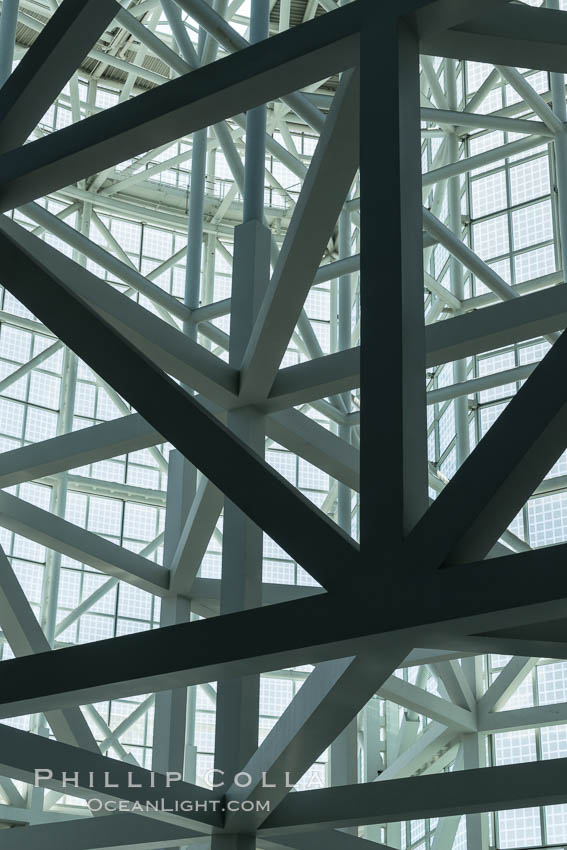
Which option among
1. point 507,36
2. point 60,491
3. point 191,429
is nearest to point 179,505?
point 191,429

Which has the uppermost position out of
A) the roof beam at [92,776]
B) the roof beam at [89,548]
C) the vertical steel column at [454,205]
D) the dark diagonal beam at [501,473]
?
the vertical steel column at [454,205]

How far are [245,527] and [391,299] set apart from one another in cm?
376

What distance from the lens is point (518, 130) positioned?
52.5ft

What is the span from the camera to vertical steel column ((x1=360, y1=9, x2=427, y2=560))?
15.9 feet

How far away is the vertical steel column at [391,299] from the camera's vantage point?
4.84m

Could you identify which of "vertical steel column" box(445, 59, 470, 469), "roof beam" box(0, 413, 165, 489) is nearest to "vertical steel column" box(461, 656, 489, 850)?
"vertical steel column" box(445, 59, 470, 469)

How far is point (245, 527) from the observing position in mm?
8602

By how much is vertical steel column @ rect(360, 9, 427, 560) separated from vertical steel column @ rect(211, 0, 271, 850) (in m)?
3.43

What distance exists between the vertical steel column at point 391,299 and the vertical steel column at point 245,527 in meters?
3.43

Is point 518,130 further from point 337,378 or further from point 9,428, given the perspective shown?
point 9,428

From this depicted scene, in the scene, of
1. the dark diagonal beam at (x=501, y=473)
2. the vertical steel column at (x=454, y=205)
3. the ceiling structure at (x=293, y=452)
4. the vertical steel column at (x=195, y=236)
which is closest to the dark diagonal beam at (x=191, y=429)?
the ceiling structure at (x=293, y=452)

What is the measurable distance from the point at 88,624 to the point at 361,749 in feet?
20.4

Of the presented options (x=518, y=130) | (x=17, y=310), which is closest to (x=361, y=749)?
(x=17, y=310)

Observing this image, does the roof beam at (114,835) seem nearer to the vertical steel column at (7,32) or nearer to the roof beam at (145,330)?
the roof beam at (145,330)
